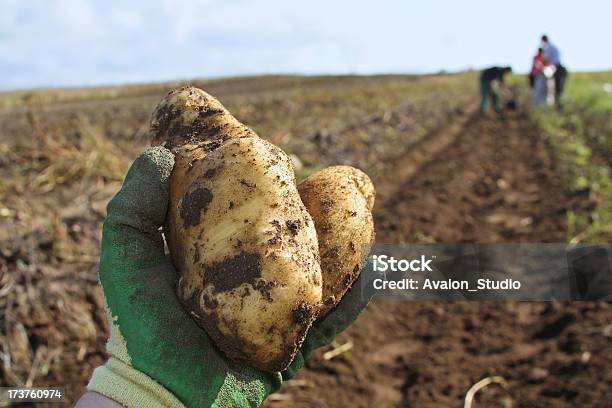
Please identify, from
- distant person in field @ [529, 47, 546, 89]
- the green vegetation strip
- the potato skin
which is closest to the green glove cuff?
the potato skin

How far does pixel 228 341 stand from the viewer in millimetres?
1593

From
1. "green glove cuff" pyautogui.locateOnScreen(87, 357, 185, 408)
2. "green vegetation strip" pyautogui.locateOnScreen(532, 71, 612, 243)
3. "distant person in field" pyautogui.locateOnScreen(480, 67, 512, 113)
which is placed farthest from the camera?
"distant person in field" pyautogui.locateOnScreen(480, 67, 512, 113)

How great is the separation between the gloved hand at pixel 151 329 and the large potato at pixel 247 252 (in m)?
0.05

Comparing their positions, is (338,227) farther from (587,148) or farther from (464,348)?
(587,148)

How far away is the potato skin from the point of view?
1.85 m

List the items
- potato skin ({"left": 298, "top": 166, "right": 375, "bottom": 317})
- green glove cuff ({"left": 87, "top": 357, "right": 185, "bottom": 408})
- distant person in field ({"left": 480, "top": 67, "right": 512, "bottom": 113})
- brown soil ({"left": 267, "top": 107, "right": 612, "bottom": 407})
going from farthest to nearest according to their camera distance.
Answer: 1. distant person in field ({"left": 480, "top": 67, "right": 512, "bottom": 113})
2. brown soil ({"left": 267, "top": 107, "right": 612, "bottom": 407})
3. potato skin ({"left": 298, "top": 166, "right": 375, "bottom": 317})
4. green glove cuff ({"left": 87, "top": 357, "right": 185, "bottom": 408})

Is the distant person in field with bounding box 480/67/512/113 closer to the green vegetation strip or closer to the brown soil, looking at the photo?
the green vegetation strip

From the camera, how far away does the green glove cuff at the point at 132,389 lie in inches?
59.4

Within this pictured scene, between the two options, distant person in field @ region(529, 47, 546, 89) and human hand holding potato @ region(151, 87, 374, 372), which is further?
distant person in field @ region(529, 47, 546, 89)

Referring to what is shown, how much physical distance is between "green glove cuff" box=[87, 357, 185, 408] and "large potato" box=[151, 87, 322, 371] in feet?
0.60

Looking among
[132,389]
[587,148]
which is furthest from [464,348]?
[587,148]

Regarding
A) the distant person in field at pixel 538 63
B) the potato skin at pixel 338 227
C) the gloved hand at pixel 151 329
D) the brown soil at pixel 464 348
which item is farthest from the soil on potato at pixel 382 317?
the distant person in field at pixel 538 63

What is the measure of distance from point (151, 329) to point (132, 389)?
15cm

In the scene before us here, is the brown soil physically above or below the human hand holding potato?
below
